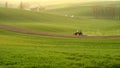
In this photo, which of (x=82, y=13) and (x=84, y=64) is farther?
(x=82, y=13)

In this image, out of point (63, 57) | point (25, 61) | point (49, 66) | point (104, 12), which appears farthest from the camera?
point (104, 12)

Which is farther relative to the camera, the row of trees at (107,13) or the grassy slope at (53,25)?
the row of trees at (107,13)

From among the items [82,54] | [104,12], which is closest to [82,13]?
[104,12]

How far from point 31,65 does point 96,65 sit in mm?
4634

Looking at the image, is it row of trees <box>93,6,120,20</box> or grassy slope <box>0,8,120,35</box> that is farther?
row of trees <box>93,6,120,20</box>

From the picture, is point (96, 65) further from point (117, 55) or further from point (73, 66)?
point (117, 55)

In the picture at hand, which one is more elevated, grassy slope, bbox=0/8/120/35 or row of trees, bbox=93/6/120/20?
row of trees, bbox=93/6/120/20

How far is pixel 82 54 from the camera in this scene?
881 inches

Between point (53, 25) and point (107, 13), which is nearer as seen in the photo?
point (53, 25)

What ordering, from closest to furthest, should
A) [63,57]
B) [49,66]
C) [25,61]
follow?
[49,66]
[25,61]
[63,57]

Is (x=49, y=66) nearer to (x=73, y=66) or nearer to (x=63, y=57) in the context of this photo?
(x=73, y=66)

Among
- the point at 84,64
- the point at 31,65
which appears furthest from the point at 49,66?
the point at 84,64

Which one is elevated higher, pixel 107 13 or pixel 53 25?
pixel 107 13

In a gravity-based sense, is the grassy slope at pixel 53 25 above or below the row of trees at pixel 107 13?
below
